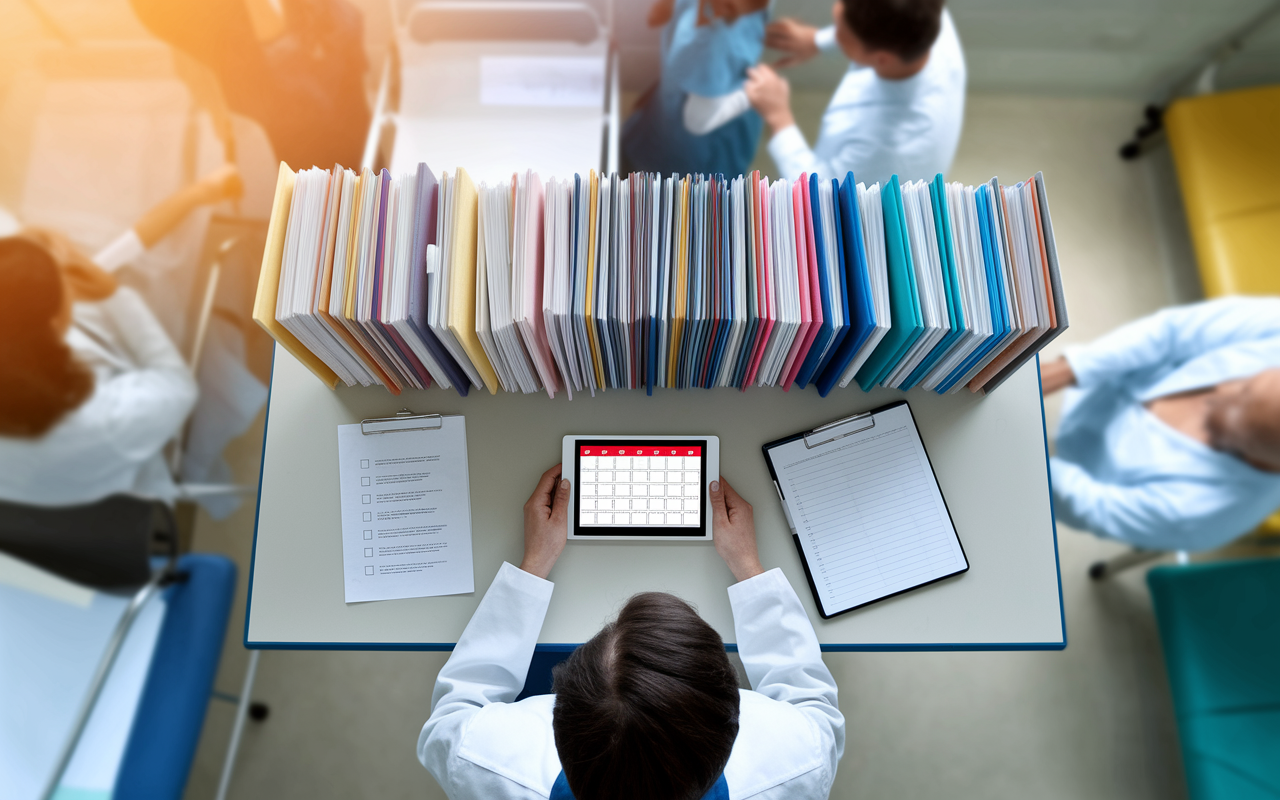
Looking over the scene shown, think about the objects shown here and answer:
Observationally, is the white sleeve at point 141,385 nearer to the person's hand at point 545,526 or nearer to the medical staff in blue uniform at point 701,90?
the person's hand at point 545,526

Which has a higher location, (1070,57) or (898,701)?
(1070,57)

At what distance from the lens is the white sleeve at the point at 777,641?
1.12m

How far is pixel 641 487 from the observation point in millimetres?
1223

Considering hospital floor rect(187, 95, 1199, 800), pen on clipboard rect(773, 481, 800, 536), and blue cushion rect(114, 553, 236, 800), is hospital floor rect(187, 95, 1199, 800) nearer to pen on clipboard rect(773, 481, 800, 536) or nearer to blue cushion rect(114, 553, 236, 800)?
blue cushion rect(114, 553, 236, 800)

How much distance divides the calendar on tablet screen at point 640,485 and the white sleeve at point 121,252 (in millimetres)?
1254

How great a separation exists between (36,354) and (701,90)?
65.6 inches

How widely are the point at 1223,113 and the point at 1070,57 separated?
0.54m

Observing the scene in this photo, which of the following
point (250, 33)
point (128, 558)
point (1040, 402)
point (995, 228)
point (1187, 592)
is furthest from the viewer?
point (250, 33)

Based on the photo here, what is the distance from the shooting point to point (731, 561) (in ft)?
3.86

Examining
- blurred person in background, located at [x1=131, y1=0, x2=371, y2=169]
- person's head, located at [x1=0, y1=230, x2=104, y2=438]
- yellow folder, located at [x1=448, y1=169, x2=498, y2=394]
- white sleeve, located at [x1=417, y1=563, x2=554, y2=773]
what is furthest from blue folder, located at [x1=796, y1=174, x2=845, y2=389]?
person's head, located at [x1=0, y1=230, x2=104, y2=438]

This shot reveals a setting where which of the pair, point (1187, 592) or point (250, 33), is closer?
point (1187, 592)

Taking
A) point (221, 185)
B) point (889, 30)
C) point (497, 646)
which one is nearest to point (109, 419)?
point (221, 185)

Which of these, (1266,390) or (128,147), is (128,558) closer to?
(128,147)

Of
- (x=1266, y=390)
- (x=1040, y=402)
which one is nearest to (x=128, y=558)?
(x=1040, y=402)
